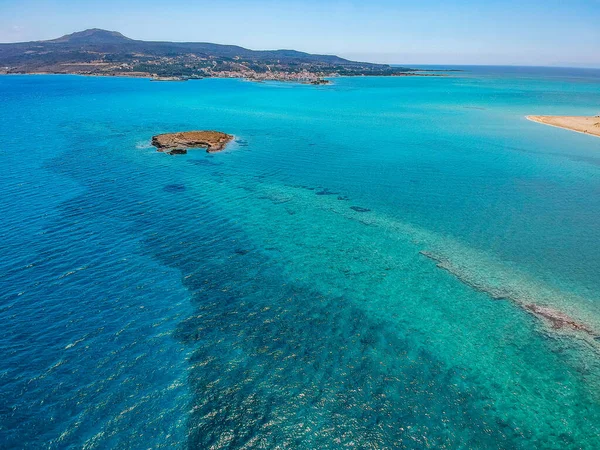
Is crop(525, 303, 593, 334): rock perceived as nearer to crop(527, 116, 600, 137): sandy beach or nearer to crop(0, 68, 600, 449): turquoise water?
crop(0, 68, 600, 449): turquoise water

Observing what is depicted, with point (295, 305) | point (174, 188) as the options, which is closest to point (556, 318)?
point (295, 305)

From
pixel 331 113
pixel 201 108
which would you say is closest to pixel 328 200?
pixel 331 113

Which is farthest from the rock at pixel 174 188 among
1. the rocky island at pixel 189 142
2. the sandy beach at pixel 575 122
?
the sandy beach at pixel 575 122

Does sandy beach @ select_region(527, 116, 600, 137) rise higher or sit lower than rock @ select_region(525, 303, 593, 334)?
higher

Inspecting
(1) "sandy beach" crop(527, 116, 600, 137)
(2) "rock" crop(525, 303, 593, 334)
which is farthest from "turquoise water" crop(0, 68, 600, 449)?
(1) "sandy beach" crop(527, 116, 600, 137)

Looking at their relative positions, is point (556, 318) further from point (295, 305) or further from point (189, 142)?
point (189, 142)

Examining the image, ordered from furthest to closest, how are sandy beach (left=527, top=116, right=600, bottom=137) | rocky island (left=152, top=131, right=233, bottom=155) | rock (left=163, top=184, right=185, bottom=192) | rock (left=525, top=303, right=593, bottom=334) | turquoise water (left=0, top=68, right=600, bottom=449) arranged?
sandy beach (left=527, top=116, right=600, bottom=137) → rocky island (left=152, top=131, right=233, bottom=155) → rock (left=163, top=184, right=185, bottom=192) → rock (left=525, top=303, right=593, bottom=334) → turquoise water (left=0, top=68, right=600, bottom=449)
